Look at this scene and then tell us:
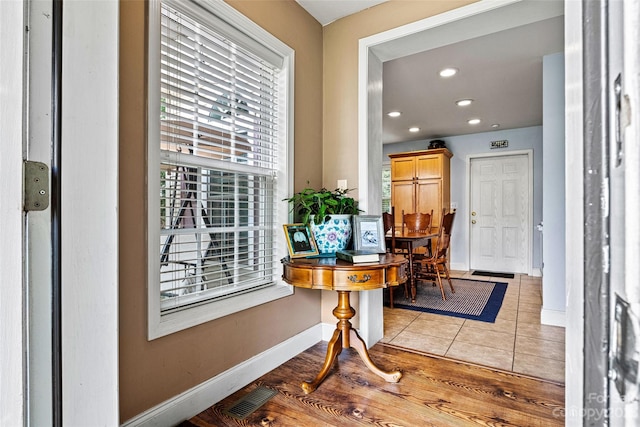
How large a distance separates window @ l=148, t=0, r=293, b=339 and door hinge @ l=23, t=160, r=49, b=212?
1.68 ft

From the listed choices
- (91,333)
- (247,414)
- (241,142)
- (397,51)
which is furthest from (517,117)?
(91,333)

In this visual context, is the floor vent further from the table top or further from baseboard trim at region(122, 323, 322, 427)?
the table top

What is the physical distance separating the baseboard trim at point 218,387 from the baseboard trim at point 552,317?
7.12ft

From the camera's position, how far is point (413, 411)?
5.34 feet

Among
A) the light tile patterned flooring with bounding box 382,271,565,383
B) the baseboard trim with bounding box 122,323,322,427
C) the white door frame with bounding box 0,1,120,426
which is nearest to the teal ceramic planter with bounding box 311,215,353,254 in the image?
the baseboard trim with bounding box 122,323,322,427

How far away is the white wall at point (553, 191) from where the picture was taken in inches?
113

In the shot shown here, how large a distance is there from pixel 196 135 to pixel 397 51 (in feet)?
5.39

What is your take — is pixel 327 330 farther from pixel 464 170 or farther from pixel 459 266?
pixel 464 170

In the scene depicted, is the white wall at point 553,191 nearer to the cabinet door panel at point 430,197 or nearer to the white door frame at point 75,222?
the cabinet door panel at point 430,197

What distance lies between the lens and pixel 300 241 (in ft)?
6.63

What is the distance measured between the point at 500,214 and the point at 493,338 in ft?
12.2

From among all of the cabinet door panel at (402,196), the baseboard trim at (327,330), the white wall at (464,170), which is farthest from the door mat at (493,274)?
the baseboard trim at (327,330)

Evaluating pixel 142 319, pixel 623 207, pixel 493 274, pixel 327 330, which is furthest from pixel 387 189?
pixel 623 207

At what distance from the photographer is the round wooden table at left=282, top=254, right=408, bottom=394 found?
1691 millimetres
